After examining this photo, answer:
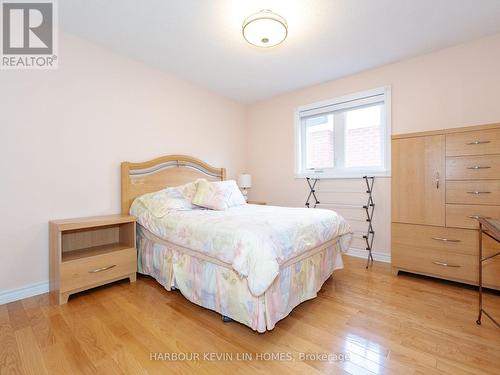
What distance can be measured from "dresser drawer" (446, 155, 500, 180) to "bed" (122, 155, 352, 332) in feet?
3.63

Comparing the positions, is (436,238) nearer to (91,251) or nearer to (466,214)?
(466,214)

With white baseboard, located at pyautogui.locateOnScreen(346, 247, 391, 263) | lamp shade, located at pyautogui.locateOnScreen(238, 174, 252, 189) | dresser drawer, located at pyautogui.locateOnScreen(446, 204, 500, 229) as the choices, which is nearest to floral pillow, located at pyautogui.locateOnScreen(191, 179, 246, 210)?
lamp shade, located at pyautogui.locateOnScreen(238, 174, 252, 189)

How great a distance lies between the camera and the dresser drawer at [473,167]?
209 cm

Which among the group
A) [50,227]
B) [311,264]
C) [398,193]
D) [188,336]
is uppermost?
[398,193]

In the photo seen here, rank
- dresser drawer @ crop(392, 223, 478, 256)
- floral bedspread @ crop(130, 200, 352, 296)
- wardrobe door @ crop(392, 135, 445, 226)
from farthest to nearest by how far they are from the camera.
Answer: wardrobe door @ crop(392, 135, 445, 226), dresser drawer @ crop(392, 223, 478, 256), floral bedspread @ crop(130, 200, 352, 296)

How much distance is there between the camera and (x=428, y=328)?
1.65 meters

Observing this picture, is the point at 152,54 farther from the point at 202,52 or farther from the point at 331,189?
the point at 331,189

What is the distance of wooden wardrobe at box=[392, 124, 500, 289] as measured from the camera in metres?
2.13

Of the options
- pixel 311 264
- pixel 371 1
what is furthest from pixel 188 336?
pixel 371 1

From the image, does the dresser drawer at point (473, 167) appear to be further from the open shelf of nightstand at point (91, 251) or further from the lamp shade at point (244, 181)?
the open shelf of nightstand at point (91, 251)

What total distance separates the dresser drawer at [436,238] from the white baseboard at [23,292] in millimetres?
3482

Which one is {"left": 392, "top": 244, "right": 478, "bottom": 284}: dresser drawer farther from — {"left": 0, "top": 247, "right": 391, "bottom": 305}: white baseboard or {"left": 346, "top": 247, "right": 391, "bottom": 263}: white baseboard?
{"left": 0, "top": 247, "right": 391, "bottom": 305}: white baseboard

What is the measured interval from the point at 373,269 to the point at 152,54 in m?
3.56

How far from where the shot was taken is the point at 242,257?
5.08ft
